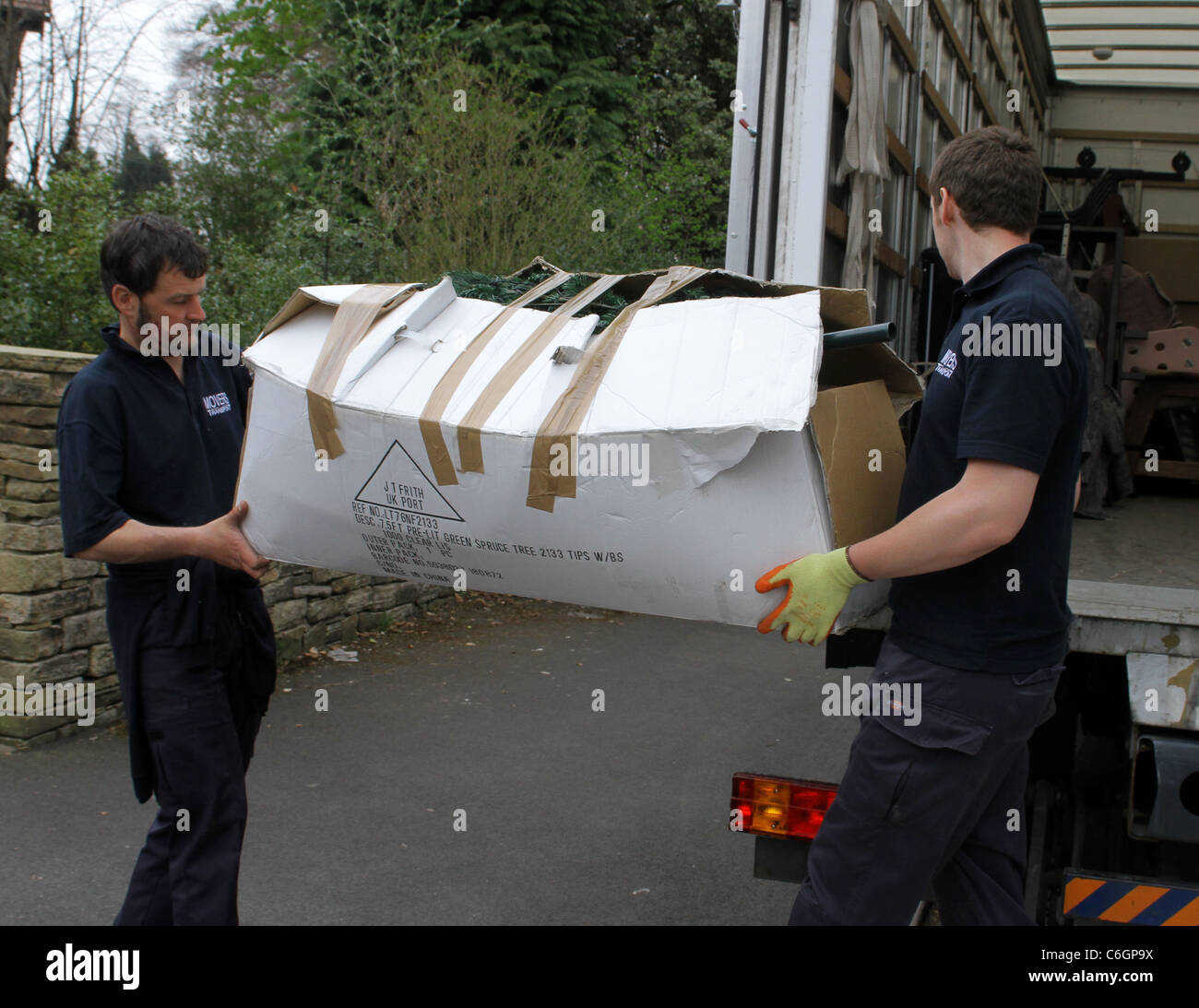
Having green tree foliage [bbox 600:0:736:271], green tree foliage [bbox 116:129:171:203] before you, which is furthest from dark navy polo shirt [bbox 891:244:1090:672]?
green tree foliage [bbox 116:129:171:203]

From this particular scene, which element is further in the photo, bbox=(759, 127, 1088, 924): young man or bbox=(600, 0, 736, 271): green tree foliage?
bbox=(600, 0, 736, 271): green tree foliage

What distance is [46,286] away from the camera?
20.6 ft

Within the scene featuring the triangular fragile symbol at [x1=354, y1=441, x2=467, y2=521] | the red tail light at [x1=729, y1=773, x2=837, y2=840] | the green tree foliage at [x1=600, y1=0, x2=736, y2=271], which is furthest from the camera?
the green tree foliage at [x1=600, y1=0, x2=736, y2=271]

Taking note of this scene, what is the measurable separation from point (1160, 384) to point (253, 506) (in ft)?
15.2

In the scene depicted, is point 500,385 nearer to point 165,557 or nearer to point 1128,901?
point 165,557

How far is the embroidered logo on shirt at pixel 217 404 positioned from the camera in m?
2.68

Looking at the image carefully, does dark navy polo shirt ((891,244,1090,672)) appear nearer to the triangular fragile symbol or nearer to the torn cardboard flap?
the torn cardboard flap

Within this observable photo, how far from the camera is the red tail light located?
2.68 m

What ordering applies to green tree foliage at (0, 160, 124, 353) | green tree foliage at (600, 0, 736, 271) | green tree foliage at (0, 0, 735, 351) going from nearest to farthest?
green tree foliage at (0, 160, 124, 353) → green tree foliage at (0, 0, 735, 351) → green tree foliage at (600, 0, 736, 271)

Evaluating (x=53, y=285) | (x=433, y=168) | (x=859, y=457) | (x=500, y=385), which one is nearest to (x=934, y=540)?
(x=859, y=457)

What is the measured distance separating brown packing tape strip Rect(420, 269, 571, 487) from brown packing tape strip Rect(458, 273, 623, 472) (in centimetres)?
4

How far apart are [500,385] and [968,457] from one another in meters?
0.86
